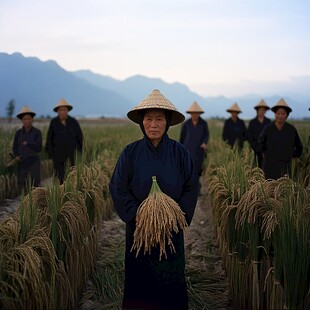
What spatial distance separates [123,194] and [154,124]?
18.9 inches

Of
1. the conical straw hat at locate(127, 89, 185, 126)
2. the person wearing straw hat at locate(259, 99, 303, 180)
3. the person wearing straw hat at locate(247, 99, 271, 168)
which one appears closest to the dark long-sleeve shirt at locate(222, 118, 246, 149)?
the person wearing straw hat at locate(247, 99, 271, 168)

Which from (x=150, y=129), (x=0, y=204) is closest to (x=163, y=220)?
(x=150, y=129)

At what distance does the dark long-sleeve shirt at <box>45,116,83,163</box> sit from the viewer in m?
5.92

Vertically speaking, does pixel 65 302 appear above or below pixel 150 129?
below

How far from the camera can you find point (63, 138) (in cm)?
591

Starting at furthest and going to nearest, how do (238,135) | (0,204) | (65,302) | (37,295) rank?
(238,135), (0,204), (65,302), (37,295)

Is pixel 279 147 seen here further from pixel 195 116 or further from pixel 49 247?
pixel 49 247

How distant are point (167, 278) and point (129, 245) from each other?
1.05ft

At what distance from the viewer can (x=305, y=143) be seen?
6.07 metres

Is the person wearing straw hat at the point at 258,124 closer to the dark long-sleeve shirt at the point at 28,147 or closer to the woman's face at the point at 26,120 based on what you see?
the dark long-sleeve shirt at the point at 28,147

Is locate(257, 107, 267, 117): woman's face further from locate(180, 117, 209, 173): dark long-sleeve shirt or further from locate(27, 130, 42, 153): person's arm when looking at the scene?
locate(27, 130, 42, 153): person's arm

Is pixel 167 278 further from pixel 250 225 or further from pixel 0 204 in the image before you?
pixel 0 204

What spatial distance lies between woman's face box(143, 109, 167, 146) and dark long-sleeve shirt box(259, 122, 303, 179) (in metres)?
2.87

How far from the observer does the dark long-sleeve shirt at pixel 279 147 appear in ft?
16.5
